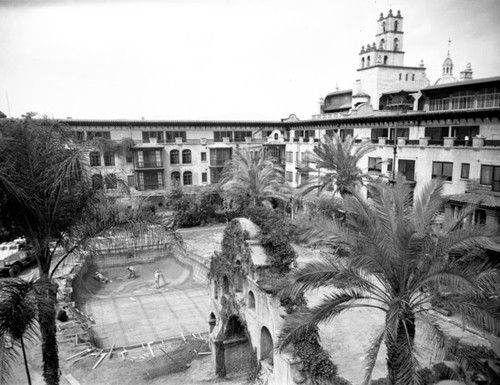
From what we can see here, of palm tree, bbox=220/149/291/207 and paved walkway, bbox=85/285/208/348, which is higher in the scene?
palm tree, bbox=220/149/291/207

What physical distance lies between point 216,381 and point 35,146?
12.0 meters

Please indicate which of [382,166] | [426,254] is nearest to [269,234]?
[426,254]

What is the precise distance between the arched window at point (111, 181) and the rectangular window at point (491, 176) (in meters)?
26.7

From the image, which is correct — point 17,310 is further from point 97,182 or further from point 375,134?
point 375,134

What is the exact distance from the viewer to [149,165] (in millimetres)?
55750

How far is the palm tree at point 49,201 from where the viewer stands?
11.6 m

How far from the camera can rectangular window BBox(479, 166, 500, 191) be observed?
29009 mm

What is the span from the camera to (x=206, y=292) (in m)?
32.7

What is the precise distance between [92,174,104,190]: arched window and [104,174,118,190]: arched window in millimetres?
205

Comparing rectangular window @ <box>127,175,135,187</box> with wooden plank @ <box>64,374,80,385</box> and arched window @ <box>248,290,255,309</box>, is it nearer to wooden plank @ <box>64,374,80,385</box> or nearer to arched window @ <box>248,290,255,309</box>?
wooden plank @ <box>64,374,80,385</box>

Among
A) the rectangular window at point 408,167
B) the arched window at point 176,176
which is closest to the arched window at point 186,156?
the arched window at point 176,176

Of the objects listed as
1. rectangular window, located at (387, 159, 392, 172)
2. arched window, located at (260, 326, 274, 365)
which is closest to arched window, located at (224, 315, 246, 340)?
arched window, located at (260, 326, 274, 365)

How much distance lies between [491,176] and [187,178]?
38.8 metres

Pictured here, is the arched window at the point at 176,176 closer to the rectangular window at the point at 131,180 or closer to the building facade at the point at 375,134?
the building facade at the point at 375,134
